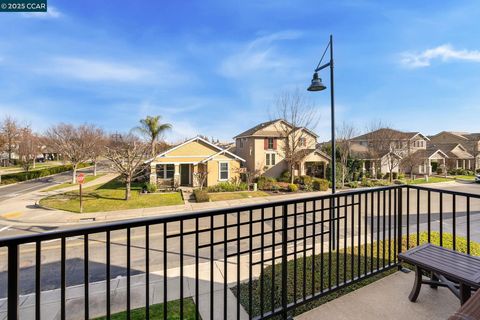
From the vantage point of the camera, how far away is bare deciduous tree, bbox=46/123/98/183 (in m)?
22.0

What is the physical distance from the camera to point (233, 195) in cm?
1661

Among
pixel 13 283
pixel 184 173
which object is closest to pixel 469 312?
pixel 13 283

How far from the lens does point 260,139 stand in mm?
23828

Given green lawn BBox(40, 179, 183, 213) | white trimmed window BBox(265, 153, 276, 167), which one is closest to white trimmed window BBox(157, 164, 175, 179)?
green lawn BBox(40, 179, 183, 213)

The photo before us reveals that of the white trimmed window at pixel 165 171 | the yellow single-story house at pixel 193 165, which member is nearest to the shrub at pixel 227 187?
the yellow single-story house at pixel 193 165

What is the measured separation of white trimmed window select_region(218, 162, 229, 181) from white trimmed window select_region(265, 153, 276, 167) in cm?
531

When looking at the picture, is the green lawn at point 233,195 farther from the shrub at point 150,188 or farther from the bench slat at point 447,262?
the bench slat at point 447,262

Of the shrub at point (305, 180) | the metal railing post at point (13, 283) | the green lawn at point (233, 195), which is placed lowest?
the green lawn at point (233, 195)

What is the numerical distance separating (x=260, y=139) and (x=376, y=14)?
17016 mm

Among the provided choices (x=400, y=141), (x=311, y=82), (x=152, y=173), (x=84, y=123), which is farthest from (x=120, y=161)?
(x=400, y=141)

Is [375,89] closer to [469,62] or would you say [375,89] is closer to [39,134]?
[469,62]

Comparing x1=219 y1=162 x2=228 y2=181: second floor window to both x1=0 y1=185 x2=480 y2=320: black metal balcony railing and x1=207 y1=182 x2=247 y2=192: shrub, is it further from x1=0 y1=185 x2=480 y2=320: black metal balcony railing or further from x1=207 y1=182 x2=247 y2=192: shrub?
x1=0 y1=185 x2=480 y2=320: black metal balcony railing

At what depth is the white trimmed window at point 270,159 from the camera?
2395 cm

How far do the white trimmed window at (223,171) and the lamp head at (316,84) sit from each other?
14.2 m
